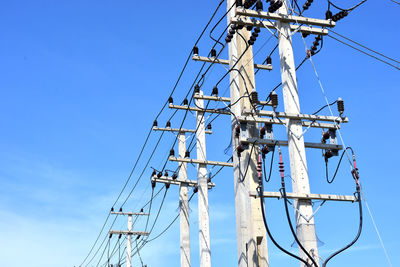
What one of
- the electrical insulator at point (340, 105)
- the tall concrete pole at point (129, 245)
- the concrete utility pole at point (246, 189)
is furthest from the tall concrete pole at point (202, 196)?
the tall concrete pole at point (129, 245)

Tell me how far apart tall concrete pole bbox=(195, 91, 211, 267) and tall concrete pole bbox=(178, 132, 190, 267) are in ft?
6.59

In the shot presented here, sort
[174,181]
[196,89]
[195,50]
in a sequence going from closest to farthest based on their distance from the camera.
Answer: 1. [195,50]
2. [196,89]
3. [174,181]

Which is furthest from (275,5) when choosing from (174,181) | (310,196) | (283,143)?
(174,181)

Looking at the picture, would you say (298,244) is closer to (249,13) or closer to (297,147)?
(297,147)

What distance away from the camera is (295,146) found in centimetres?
985

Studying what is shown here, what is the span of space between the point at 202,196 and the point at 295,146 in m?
8.75

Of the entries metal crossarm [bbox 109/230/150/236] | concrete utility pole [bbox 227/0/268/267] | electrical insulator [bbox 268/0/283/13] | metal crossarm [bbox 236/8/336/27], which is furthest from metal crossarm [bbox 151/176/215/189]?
metal crossarm [bbox 109/230/150/236]

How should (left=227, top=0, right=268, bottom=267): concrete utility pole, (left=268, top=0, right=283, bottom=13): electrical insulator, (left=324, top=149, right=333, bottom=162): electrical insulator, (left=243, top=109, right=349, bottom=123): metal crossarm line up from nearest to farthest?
(left=243, top=109, right=349, bottom=123): metal crossarm < (left=324, top=149, right=333, bottom=162): electrical insulator < (left=268, top=0, right=283, bottom=13): electrical insulator < (left=227, top=0, right=268, bottom=267): concrete utility pole

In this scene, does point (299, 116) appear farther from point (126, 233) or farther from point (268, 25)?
point (126, 233)

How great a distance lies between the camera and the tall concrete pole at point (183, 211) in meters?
19.6

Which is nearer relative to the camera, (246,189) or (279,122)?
(279,122)

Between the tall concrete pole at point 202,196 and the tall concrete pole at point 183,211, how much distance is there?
2.01 meters

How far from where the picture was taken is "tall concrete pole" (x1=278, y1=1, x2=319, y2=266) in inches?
360

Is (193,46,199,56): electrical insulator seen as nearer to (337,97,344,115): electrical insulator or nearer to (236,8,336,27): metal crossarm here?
(236,8,336,27): metal crossarm
